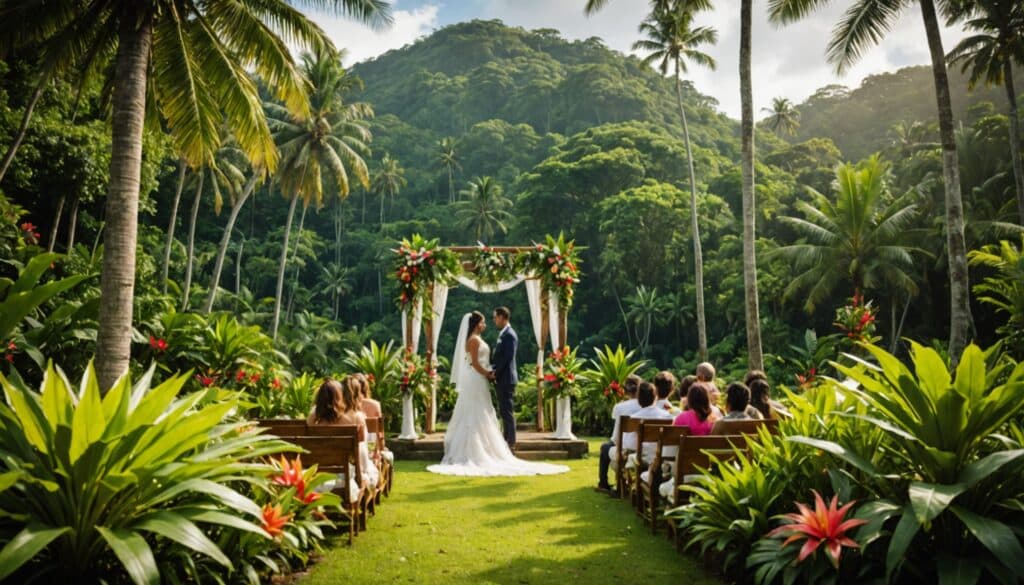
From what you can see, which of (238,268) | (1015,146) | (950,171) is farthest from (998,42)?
(238,268)

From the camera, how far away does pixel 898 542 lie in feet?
10.6

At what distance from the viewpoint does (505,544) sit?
563 cm

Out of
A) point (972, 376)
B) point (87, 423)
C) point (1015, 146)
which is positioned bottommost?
point (87, 423)

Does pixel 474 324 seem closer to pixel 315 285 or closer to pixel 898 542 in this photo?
pixel 898 542

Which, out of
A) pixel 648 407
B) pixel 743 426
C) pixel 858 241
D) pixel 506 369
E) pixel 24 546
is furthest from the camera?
pixel 858 241

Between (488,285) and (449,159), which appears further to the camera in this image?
(449,159)

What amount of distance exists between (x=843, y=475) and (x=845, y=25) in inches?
471

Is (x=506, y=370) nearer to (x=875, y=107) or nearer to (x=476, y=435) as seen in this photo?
(x=476, y=435)

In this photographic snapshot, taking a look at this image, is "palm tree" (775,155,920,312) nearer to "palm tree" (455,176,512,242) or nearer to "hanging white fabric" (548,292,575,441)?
"hanging white fabric" (548,292,575,441)

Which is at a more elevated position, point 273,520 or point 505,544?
point 273,520

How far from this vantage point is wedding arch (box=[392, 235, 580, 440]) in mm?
12248

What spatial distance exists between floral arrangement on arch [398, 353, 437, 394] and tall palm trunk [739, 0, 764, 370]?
5.49 meters

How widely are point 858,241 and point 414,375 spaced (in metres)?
19.2

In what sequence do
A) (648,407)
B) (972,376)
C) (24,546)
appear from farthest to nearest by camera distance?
(648,407) < (972,376) < (24,546)
